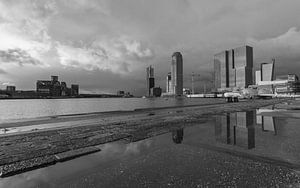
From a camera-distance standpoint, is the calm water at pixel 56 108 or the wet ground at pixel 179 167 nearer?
the wet ground at pixel 179 167

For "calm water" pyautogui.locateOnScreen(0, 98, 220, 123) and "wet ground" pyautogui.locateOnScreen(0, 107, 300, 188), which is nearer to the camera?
"wet ground" pyautogui.locateOnScreen(0, 107, 300, 188)

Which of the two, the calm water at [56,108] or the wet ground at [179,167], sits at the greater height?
the wet ground at [179,167]

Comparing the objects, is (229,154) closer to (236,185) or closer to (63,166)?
(236,185)

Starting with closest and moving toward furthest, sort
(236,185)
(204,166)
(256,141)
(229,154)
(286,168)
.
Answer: (236,185), (286,168), (204,166), (229,154), (256,141)

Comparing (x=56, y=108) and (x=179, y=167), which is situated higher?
(x=179, y=167)

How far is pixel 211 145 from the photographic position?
9.84 meters

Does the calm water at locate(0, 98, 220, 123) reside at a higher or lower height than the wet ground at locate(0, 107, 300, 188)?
lower

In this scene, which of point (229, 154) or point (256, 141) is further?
point (256, 141)

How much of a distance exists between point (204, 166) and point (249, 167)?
163 cm

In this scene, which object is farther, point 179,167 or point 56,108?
point 56,108

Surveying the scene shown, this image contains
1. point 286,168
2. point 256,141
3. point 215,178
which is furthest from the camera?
point 256,141

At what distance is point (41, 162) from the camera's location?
25.3 ft

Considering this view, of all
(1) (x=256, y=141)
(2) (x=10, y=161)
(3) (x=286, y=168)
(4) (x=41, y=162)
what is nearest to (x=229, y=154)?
(3) (x=286, y=168)

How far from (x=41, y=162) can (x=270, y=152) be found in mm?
10393
